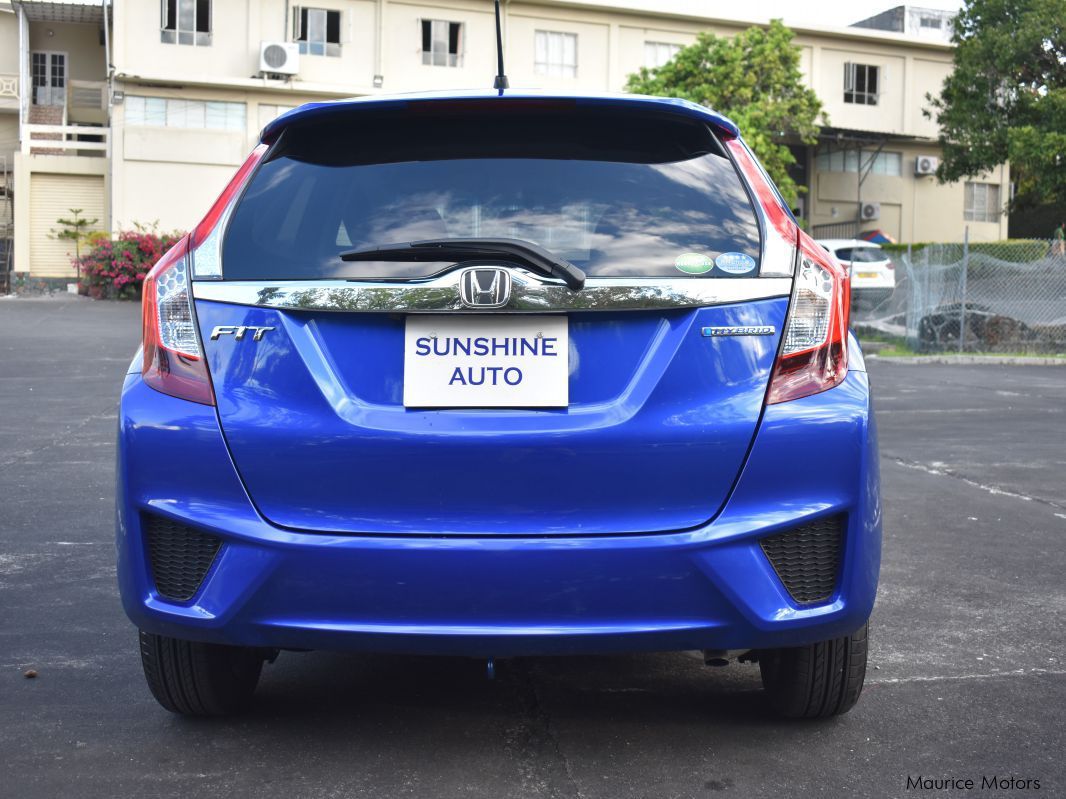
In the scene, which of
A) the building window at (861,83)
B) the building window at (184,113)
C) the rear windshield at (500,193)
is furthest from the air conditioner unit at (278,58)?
the rear windshield at (500,193)

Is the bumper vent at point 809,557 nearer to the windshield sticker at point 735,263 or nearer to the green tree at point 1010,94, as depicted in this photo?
the windshield sticker at point 735,263

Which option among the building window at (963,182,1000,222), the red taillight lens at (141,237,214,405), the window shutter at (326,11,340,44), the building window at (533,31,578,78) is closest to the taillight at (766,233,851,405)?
the red taillight lens at (141,237,214,405)

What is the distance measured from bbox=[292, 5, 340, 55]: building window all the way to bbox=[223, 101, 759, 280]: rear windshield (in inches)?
1327

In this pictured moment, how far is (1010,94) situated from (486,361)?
37899mm

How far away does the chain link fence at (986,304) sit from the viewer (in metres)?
19.7

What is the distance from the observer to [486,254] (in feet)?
9.15

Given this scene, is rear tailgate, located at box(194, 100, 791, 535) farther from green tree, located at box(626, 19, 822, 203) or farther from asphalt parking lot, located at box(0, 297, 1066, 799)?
green tree, located at box(626, 19, 822, 203)

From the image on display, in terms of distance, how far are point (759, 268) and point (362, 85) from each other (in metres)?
34.0

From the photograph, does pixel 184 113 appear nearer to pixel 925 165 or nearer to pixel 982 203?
pixel 925 165

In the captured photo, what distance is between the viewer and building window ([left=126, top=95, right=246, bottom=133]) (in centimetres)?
3316

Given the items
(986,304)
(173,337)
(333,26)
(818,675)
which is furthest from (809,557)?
(333,26)

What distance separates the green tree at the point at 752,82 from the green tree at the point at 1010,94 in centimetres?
544

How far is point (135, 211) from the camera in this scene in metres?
33.1

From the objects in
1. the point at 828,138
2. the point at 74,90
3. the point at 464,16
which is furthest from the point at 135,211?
the point at 828,138
